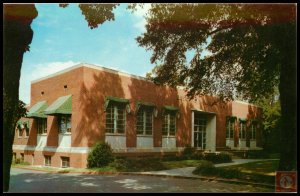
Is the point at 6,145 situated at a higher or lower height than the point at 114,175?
higher

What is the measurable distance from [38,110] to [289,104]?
18.7 m

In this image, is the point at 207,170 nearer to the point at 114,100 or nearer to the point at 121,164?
the point at 121,164

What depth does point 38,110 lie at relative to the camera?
25.4 m

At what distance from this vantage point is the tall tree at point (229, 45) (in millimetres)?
12750

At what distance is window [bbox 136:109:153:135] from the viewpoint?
85.0 feet

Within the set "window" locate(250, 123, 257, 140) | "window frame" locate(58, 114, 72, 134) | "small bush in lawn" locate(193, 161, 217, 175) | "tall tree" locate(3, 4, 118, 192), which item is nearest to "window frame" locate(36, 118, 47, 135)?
"window frame" locate(58, 114, 72, 134)

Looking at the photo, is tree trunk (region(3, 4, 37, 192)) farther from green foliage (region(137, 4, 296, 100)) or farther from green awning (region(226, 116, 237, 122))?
green awning (region(226, 116, 237, 122))

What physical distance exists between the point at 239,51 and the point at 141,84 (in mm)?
11021

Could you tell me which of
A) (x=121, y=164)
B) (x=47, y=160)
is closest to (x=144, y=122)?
(x=121, y=164)

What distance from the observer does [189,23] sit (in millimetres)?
15352

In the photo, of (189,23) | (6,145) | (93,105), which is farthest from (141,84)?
(6,145)

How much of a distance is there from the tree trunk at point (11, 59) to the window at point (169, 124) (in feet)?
64.3

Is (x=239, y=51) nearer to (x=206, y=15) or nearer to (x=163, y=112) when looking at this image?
(x=206, y=15)

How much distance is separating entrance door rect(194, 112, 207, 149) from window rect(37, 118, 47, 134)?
14368 millimetres
